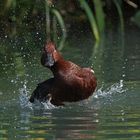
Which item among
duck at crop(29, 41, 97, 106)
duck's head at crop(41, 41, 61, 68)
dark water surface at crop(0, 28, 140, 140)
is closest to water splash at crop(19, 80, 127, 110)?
dark water surface at crop(0, 28, 140, 140)

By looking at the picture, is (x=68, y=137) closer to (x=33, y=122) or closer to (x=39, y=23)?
(x=33, y=122)

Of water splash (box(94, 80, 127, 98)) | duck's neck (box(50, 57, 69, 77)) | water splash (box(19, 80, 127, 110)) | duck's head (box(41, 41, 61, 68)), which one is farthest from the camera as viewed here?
water splash (box(94, 80, 127, 98))

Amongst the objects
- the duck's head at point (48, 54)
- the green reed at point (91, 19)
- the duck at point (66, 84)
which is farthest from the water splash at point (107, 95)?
the green reed at point (91, 19)

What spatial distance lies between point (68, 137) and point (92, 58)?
6.20 meters

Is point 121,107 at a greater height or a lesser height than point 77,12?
lesser

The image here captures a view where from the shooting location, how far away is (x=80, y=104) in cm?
634

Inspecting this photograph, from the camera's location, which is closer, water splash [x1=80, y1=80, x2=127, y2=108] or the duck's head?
the duck's head

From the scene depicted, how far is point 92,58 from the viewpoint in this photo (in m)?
10.8

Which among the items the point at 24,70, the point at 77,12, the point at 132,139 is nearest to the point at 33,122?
the point at 132,139

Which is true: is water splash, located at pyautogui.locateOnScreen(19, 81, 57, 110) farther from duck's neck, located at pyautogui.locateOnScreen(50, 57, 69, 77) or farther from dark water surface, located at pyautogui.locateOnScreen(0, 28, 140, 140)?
duck's neck, located at pyautogui.locateOnScreen(50, 57, 69, 77)

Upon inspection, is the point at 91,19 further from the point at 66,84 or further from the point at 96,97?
the point at 96,97

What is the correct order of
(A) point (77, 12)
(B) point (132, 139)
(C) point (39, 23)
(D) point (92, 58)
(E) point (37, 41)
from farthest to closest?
(A) point (77, 12) → (C) point (39, 23) → (E) point (37, 41) → (D) point (92, 58) → (B) point (132, 139)

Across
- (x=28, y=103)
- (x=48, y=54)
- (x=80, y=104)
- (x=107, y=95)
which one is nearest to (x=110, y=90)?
(x=107, y=95)

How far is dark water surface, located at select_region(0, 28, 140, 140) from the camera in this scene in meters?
4.86
